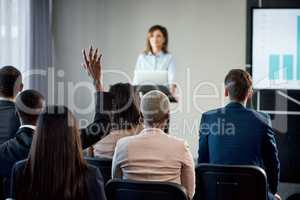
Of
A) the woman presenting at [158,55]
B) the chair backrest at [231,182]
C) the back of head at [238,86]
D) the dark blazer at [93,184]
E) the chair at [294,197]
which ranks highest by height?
the woman presenting at [158,55]

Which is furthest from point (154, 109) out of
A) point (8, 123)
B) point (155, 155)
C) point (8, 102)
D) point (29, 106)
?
point (8, 102)

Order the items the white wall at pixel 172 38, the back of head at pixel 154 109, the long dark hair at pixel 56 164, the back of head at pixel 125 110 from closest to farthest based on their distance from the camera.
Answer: the long dark hair at pixel 56 164 < the back of head at pixel 154 109 < the back of head at pixel 125 110 < the white wall at pixel 172 38

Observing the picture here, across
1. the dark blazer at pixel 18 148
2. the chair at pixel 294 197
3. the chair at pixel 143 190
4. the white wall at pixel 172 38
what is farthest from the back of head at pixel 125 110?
the white wall at pixel 172 38

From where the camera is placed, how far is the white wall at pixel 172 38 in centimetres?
635

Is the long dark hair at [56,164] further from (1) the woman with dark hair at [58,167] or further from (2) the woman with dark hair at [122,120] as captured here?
(2) the woman with dark hair at [122,120]

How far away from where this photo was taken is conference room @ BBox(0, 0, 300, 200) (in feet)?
7.57

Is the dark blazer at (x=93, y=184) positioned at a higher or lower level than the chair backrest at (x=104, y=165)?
higher

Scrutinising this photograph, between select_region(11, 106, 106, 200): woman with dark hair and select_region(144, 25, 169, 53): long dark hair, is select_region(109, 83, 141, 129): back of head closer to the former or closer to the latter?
select_region(11, 106, 106, 200): woman with dark hair

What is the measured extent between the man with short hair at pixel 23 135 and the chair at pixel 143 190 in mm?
528

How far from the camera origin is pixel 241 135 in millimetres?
3051

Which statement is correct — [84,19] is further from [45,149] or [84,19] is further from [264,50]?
[45,149]

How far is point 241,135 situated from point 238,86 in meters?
0.33

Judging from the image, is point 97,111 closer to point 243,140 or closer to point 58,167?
point 58,167

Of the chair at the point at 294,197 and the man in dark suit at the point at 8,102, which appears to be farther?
the chair at the point at 294,197
